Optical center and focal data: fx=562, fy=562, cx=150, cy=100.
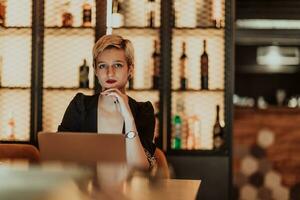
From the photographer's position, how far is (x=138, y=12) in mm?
4535

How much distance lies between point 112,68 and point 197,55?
2.08m

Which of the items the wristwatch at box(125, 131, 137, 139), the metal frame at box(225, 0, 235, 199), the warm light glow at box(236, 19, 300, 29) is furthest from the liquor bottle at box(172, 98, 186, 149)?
the warm light glow at box(236, 19, 300, 29)

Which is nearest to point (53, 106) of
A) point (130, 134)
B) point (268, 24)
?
point (130, 134)

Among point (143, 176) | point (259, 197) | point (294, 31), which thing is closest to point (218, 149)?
point (259, 197)

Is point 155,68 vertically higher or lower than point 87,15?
lower

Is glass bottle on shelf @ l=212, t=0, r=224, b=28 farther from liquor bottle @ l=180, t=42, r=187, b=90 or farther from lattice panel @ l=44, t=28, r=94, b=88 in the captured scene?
lattice panel @ l=44, t=28, r=94, b=88

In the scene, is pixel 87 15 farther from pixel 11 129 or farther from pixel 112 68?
pixel 112 68

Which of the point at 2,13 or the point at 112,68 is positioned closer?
the point at 112,68

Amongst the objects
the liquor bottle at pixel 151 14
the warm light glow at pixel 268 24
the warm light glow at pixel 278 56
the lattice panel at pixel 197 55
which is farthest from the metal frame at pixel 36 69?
the warm light glow at pixel 278 56

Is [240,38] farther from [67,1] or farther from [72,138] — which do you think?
[72,138]

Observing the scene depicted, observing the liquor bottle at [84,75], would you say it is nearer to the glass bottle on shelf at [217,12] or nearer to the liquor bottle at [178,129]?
the liquor bottle at [178,129]

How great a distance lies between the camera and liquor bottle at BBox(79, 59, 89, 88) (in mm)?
4480

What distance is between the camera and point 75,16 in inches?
182

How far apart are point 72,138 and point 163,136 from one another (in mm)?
2610
